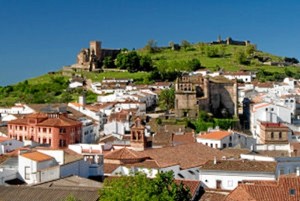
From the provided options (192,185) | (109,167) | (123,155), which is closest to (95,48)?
(123,155)

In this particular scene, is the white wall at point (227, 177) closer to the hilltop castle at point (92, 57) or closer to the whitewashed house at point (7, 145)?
the whitewashed house at point (7, 145)

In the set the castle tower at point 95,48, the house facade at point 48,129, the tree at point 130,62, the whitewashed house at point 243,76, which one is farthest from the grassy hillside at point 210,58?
the house facade at point 48,129

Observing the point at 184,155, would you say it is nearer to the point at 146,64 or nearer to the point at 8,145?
the point at 8,145

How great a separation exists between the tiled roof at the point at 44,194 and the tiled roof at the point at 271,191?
6.87 metres

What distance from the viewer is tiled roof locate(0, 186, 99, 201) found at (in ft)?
87.4

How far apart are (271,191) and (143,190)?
8.28m

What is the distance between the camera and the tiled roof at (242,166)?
3628 cm

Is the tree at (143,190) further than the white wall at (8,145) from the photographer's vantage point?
No

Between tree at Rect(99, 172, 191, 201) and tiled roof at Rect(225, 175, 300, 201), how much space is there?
475cm

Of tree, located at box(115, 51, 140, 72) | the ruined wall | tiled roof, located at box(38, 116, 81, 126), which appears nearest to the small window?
tiled roof, located at box(38, 116, 81, 126)

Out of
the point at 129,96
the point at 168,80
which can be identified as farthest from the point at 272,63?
the point at 129,96

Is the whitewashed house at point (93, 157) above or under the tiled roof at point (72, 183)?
above

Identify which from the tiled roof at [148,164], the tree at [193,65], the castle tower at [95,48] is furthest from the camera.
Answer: the castle tower at [95,48]

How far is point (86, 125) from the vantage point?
63188mm
